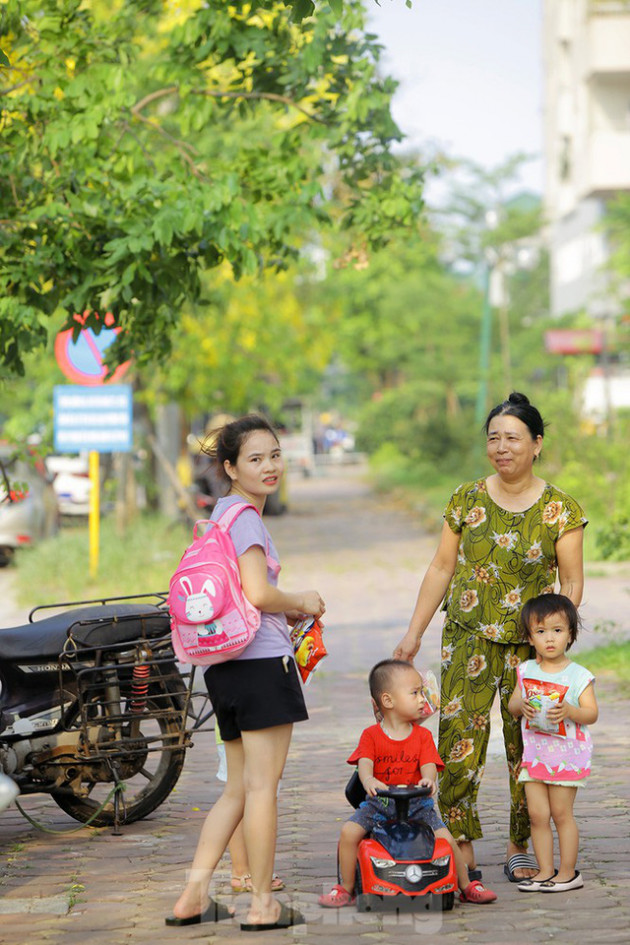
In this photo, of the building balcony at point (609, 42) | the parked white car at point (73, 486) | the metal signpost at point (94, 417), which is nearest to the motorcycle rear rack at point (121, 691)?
the metal signpost at point (94, 417)

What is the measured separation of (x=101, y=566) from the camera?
17438mm

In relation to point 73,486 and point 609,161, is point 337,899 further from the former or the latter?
point 609,161

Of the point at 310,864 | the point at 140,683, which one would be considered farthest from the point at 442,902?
the point at 140,683

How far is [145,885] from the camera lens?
573cm

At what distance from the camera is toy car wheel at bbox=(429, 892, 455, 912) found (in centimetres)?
516

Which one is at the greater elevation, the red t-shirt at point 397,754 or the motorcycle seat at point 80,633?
the motorcycle seat at point 80,633

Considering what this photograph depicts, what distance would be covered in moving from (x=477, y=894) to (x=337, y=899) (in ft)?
1.62

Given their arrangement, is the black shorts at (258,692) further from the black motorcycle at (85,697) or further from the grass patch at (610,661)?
the grass patch at (610,661)

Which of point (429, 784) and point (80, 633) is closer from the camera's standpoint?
point (429, 784)

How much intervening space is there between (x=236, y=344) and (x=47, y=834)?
17.4 meters

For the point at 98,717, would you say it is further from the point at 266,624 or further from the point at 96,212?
the point at 96,212

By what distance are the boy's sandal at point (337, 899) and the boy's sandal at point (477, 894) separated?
0.40m

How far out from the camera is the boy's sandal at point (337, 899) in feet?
17.2

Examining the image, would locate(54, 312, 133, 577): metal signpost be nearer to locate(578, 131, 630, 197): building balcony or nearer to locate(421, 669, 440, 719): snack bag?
locate(421, 669, 440, 719): snack bag
